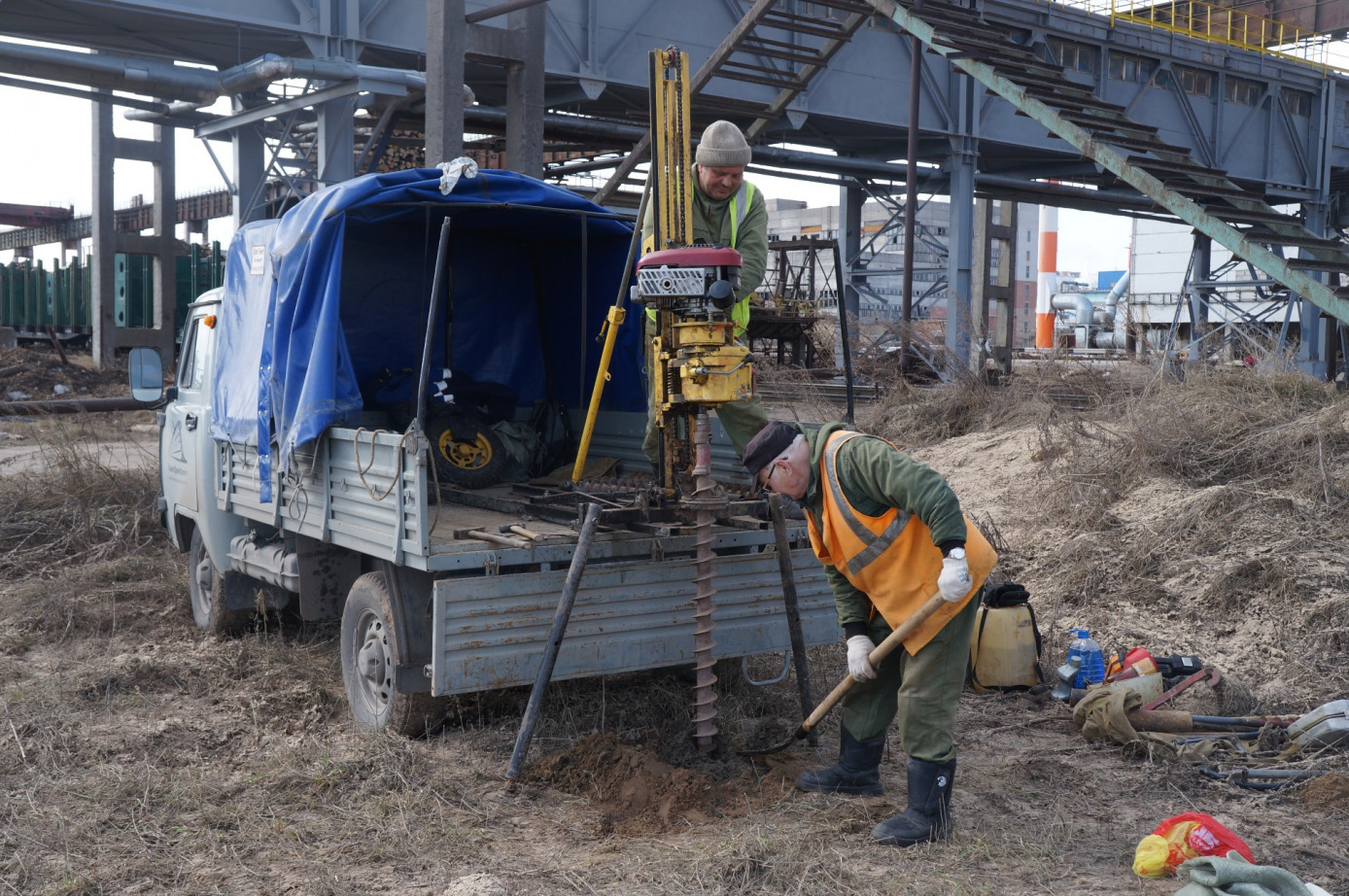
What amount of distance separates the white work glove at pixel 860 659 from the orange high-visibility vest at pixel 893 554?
158 millimetres

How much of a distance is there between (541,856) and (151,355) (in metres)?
4.85

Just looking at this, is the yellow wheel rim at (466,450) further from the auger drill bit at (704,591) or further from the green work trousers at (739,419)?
the auger drill bit at (704,591)

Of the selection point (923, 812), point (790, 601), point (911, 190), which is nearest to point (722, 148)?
point (790, 601)

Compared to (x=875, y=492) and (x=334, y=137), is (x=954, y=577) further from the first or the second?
(x=334, y=137)

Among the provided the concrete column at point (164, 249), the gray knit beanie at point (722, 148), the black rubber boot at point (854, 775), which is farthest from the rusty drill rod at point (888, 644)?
the concrete column at point (164, 249)

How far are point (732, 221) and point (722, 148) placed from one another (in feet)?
1.35

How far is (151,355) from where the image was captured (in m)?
7.43

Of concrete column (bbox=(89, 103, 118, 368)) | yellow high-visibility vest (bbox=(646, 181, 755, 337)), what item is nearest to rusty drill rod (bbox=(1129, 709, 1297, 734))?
yellow high-visibility vest (bbox=(646, 181, 755, 337))

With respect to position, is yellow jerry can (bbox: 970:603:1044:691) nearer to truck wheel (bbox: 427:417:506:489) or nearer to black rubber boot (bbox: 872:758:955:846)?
black rubber boot (bbox: 872:758:955:846)

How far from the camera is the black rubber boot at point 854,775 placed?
15.3 ft

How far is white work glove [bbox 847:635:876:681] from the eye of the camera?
14.3 ft

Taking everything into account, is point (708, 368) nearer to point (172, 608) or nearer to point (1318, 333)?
point (172, 608)

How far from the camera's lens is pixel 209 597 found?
24.3ft

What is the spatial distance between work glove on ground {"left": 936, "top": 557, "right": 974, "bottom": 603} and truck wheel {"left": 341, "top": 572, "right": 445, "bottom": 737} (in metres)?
Result: 2.35
